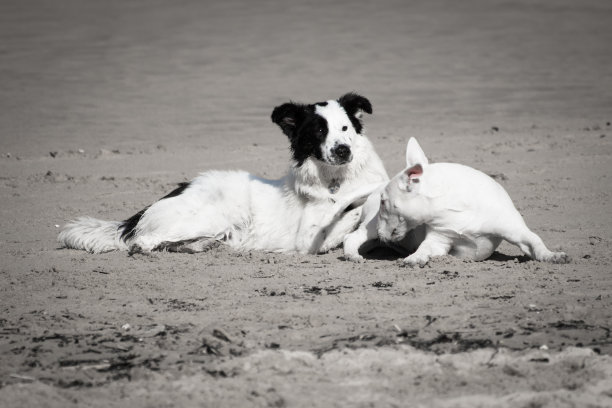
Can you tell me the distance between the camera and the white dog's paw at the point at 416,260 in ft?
21.0

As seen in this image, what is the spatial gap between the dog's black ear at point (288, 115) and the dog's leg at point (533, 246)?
2.46 m

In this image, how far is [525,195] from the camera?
9.33m

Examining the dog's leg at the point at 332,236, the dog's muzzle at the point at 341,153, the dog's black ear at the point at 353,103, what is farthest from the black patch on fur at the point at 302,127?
the dog's leg at the point at 332,236

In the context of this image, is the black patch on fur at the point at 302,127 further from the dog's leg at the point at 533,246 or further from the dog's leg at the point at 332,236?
the dog's leg at the point at 533,246

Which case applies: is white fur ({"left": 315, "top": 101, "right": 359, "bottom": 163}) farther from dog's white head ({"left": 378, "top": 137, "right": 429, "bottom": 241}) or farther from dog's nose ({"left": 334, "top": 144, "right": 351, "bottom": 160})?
dog's white head ({"left": 378, "top": 137, "right": 429, "bottom": 241})

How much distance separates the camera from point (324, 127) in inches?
298

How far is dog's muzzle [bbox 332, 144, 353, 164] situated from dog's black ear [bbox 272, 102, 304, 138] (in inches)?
22.5

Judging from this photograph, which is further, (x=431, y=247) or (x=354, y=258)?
(x=354, y=258)

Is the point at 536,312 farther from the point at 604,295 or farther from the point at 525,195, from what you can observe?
the point at 525,195

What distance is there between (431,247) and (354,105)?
6.26 ft

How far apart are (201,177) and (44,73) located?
12.4 m

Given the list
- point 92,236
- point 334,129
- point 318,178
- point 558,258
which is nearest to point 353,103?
point 334,129

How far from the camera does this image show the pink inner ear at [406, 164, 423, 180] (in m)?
6.27

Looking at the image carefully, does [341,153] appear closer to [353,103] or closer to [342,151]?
[342,151]
